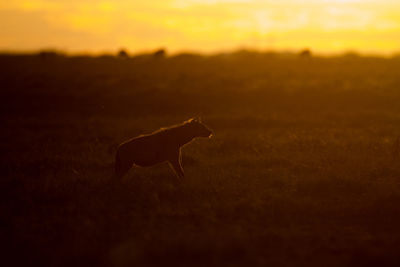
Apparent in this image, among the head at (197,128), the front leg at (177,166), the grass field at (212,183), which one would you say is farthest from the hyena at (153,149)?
the grass field at (212,183)

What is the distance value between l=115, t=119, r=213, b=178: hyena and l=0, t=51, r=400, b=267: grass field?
435mm

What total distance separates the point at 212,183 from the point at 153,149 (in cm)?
153

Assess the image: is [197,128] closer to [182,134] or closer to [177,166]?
[182,134]

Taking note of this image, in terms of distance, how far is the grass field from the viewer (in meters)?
8.69

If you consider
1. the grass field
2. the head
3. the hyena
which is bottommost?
the grass field

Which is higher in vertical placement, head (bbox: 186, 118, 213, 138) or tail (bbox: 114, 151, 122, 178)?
head (bbox: 186, 118, 213, 138)

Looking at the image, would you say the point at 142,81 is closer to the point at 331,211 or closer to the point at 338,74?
the point at 338,74

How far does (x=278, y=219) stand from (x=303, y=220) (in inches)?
16.7

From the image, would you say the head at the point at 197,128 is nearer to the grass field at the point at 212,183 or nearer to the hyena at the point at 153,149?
the hyena at the point at 153,149

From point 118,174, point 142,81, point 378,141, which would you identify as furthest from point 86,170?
point 142,81

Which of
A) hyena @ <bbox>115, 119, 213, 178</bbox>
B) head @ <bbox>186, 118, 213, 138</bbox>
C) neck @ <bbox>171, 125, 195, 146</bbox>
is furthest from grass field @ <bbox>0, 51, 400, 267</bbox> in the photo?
head @ <bbox>186, 118, 213, 138</bbox>

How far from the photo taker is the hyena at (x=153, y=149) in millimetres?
13523

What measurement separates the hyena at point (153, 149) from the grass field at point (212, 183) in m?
0.44

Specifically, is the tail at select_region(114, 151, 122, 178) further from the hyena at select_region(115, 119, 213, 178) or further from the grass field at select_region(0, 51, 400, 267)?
the grass field at select_region(0, 51, 400, 267)
